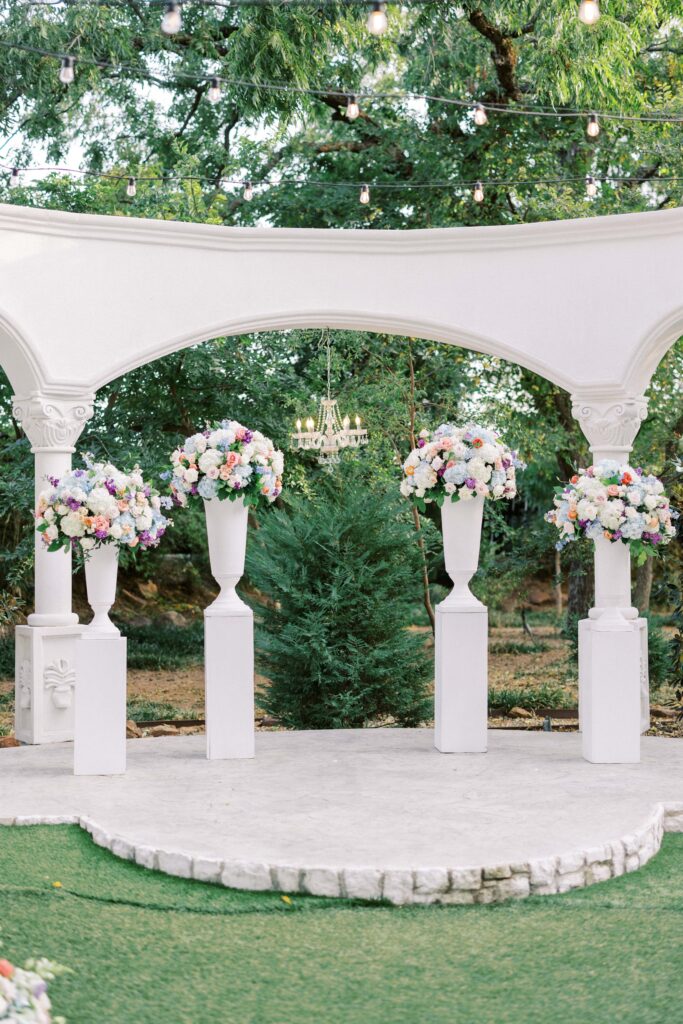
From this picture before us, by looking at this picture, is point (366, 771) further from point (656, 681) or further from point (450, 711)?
point (656, 681)

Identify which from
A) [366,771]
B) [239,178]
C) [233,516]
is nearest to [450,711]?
[366,771]

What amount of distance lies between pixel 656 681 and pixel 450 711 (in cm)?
441

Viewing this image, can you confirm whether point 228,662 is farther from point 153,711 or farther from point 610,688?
point 153,711

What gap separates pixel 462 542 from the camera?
22.8ft

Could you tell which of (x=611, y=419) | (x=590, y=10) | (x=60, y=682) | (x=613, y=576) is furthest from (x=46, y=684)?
(x=590, y=10)

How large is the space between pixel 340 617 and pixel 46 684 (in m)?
2.20

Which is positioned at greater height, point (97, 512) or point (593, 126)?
point (593, 126)

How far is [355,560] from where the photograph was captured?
336 inches

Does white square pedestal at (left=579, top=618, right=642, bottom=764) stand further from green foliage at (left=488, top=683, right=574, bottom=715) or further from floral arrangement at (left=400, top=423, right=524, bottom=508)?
green foliage at (left=488, top=683, right=574, bottom=715)

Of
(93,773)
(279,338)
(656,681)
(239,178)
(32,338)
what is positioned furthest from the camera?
(239,178)

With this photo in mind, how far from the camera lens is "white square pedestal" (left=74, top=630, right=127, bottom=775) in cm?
623

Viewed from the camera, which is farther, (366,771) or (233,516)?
(233,516)

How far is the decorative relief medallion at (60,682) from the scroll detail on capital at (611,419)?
12.5 feet

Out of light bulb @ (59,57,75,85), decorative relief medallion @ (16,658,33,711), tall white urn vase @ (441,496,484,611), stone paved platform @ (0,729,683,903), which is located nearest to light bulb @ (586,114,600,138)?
tall white urn vase @ (441,496,484,611)
